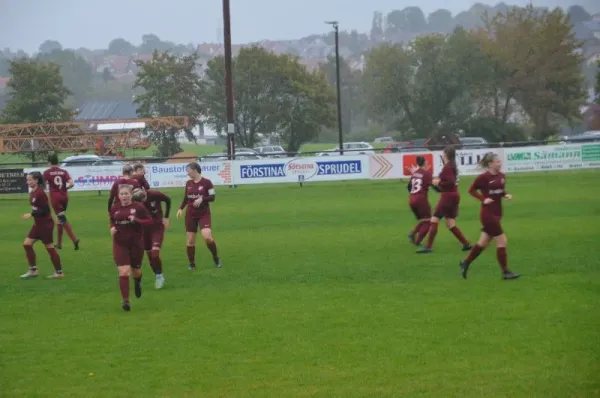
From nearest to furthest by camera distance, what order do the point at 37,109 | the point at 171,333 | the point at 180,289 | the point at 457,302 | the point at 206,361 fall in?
the point at 206,361, the point at 171,333, the point at 457,302, the point at 180,289, the point at 37,109

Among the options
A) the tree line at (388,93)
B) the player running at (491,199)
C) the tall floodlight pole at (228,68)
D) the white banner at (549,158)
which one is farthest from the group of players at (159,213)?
the tree line at (388,93)

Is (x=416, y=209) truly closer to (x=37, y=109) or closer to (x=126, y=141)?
(x=126, y=141)

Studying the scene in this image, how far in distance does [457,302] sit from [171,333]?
375 centimetres

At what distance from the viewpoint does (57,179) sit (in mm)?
18859

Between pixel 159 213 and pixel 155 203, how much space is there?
24cm

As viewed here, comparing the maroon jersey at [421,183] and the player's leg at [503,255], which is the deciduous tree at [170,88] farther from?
the player's leg at [503,255]

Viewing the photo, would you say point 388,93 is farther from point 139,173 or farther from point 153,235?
point 153,235

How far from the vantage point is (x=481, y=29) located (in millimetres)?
61812

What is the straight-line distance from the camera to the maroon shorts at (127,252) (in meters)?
11.9

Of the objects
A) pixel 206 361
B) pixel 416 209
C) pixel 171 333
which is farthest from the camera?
pixel 416 209

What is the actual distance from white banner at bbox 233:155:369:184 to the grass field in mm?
16043

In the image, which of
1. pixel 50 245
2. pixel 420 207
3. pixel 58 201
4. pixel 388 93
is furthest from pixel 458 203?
pixel 388 93

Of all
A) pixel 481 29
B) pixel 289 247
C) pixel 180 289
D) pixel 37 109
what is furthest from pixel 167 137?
pixel 180 289

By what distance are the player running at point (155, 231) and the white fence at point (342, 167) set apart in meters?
21.8
